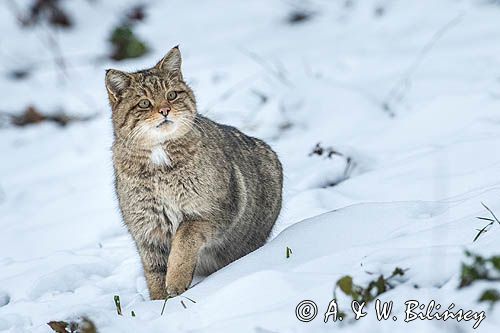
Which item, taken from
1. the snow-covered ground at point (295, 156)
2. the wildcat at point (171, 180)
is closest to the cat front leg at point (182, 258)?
the wildcat at point (171, 180)

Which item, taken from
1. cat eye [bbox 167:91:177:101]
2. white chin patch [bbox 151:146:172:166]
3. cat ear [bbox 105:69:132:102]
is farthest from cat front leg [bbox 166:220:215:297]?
cat ear [bbox 105:69:132:102]

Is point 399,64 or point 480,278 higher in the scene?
point 399,64

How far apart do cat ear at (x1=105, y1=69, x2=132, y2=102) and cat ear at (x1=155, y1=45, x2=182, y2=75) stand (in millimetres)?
193

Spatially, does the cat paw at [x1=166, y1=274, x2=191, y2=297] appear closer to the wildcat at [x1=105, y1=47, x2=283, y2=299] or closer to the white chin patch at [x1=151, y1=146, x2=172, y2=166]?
the wildcat at [x1=105, y1=47, x2=283, y2=299]

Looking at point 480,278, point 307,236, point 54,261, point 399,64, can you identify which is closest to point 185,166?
point 307,236

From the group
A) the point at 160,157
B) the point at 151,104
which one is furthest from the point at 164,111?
the point at 160,157

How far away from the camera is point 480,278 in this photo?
113 inches

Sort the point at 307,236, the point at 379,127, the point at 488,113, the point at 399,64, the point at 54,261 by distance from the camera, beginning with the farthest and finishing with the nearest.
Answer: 1. the point at 399,64
2. the point at 379,127
3. the point at 488,113
4. the point at 54,261
5. the point at 307,236

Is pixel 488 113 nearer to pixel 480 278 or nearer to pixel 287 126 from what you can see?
pixel 287 126

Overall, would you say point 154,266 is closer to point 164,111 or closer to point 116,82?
point 164,111

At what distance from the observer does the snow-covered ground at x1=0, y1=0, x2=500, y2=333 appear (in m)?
3.27

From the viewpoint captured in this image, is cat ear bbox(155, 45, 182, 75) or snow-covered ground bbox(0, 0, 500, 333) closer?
snow-covered ground bbox(0, 0, 500, 333)

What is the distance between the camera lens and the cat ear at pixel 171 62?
437 centimetres

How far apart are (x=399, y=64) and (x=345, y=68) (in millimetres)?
577
